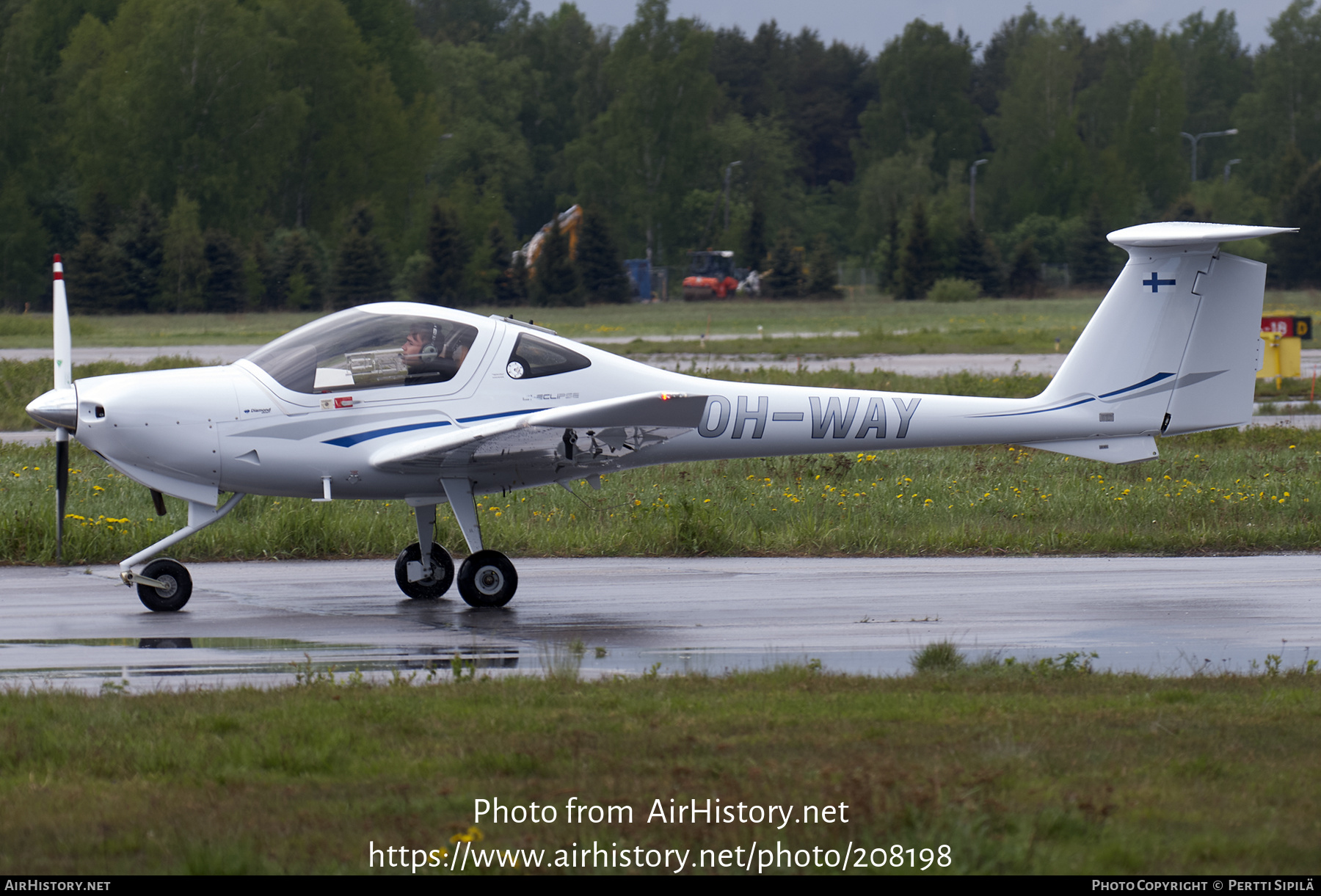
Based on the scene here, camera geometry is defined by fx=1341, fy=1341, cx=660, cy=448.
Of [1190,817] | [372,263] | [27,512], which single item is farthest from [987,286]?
[1190,817]

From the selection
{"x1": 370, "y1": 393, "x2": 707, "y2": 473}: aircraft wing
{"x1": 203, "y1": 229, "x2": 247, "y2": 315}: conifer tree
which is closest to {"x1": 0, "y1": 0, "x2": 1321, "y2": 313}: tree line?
{"x1": 203, "y1": 229, "x2": 247, "y2": 315}: conifer tree

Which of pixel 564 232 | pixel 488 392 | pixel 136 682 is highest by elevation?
pixel 564 232

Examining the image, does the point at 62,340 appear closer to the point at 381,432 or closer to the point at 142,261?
the point at 381,432

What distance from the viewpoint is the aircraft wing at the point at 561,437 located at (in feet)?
29.8

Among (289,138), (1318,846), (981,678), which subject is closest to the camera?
(1318,846)

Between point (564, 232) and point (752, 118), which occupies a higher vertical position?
point (752, 118)

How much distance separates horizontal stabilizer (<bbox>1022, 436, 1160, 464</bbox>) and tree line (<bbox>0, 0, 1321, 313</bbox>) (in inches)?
2395

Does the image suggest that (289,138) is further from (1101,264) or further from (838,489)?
(838,489)

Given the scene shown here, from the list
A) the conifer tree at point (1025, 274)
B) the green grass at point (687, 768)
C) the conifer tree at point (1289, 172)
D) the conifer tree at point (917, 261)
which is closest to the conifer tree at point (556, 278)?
the conifer tree at point (917, 261)

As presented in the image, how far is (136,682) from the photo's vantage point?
7723 millimetres

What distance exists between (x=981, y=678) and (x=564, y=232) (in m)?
70.4

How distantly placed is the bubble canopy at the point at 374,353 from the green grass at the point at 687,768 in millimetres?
3269

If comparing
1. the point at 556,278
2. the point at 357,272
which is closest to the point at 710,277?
the point at 556,278

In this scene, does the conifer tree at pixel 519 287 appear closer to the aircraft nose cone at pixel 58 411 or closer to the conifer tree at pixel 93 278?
the conifer tree at pixel 93 278
